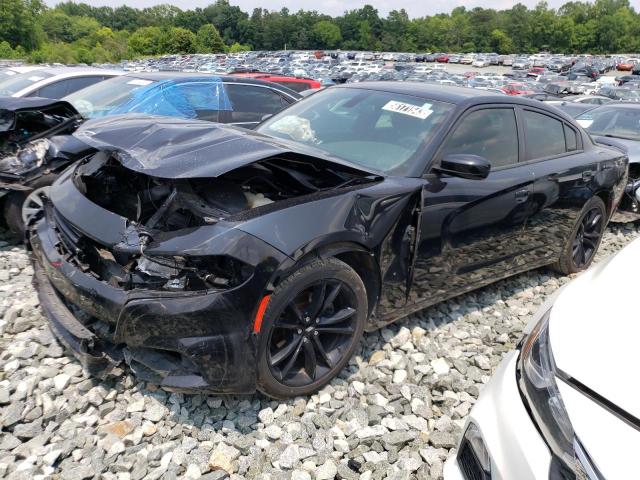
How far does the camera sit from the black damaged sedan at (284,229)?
2234 mm

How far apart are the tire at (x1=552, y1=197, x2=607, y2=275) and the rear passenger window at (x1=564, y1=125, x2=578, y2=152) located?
539 millimetres

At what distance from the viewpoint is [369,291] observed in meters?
2.83

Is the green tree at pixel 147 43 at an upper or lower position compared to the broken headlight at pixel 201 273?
lower

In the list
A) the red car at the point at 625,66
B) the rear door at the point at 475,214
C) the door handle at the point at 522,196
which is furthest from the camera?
the red car at the point at 625,66

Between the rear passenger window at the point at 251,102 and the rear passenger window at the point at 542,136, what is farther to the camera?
the rear passenger window at the point at 251,102

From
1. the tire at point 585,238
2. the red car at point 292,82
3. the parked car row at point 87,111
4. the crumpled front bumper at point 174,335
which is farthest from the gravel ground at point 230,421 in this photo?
the red car at point 292,82

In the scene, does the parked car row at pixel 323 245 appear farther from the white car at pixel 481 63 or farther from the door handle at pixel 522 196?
the white car at pixel 481 63

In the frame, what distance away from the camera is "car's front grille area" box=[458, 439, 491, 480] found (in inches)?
66.6

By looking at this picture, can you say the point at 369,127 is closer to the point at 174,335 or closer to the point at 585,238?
the point at 174,335

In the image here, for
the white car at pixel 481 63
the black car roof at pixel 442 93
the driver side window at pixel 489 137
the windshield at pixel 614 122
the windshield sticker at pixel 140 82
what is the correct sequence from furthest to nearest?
1. the white car at pixel 481 63
2. the windshield at pixel 614 122
3. the windshield sticker at pixel 140 82
4. the black car roof at pixel 442 93
5. the driver side window at pixel 489 137

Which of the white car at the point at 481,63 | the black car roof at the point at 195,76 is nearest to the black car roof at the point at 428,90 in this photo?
the black car roof at the point at 195,76

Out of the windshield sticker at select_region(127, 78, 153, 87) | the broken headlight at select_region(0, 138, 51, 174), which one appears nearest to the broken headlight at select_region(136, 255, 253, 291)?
the broken headlight at select_region(0, 138, 51, 174)

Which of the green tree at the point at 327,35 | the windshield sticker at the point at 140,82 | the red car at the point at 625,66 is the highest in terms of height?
the windshield sticker at the point at 140,82

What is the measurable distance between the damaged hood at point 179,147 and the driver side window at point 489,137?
2.86ft
